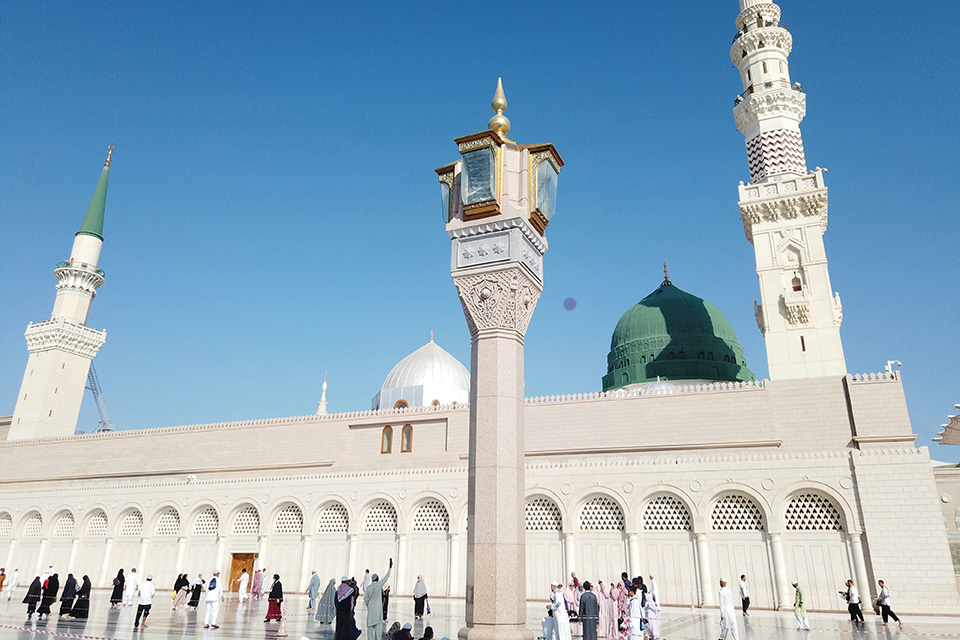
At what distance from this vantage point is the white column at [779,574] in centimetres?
1638

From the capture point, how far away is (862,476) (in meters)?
16.7

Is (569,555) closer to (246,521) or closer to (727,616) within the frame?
(727,616)

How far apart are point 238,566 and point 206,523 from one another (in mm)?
2168

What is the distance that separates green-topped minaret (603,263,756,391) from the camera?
29.3 metres

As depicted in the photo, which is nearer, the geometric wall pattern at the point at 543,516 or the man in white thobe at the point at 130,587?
the man in white thobe at the point at 130,587

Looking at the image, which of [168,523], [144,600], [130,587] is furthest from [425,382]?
[144,600]

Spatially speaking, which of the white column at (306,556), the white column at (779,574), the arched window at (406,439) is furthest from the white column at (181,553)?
the white column at (779,574)

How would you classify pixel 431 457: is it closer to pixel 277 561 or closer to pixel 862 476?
pixel 277 561

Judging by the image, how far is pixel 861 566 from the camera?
1619 cm

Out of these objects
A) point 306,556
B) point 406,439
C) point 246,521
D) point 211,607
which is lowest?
point 211,607

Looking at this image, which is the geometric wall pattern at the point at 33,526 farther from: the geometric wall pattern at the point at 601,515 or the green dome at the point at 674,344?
the green dome at the point at 674,344

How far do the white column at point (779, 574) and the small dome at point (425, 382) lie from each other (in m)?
16.3

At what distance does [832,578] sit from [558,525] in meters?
7.13

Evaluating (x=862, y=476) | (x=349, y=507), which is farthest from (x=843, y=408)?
(x=349, y=507)
